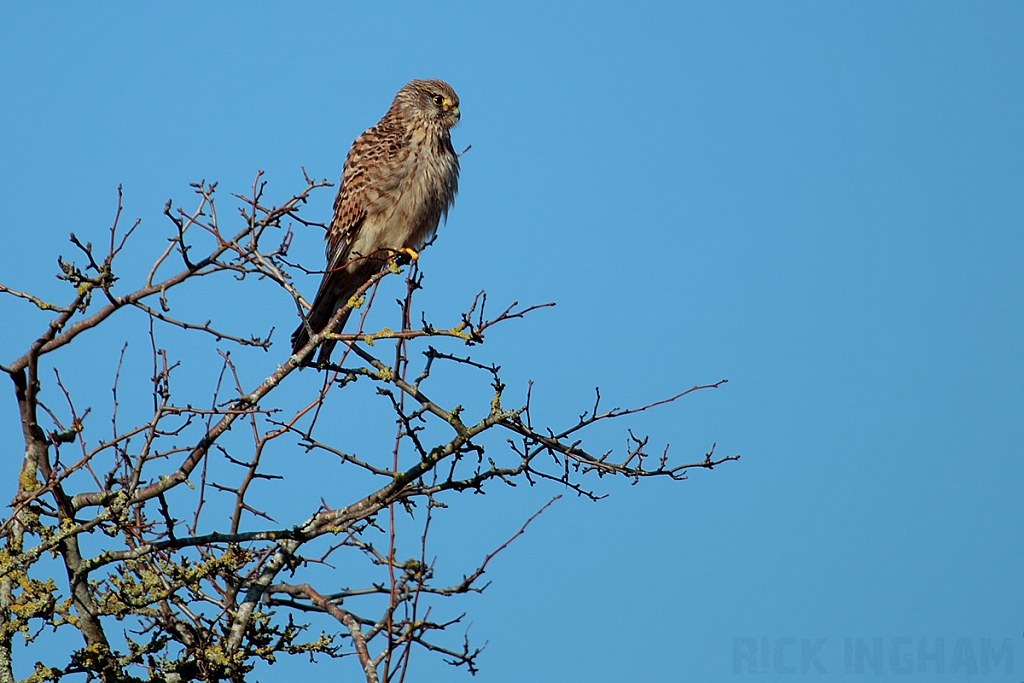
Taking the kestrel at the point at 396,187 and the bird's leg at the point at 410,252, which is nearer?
the bird's leg at the point at 410,252

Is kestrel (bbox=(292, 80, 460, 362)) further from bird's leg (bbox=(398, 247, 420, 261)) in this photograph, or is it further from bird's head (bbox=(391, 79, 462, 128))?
bird's leg (bbox=(398, 247, 420, 261))

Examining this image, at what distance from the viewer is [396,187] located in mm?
5074

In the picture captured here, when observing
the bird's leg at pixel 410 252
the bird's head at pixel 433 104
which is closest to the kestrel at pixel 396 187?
the bird's head at pixel 433 104

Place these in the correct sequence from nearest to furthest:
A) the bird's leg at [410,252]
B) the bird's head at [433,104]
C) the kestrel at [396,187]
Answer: the bird's leg at [410,252], the kestrel at [396,187], the bird's head at [433,104]

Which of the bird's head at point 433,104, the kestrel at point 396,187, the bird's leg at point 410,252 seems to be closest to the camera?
the bird's leg at point 410,252

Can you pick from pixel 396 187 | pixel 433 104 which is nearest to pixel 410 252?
pixel 396 187

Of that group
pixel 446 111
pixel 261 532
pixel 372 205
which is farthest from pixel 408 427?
pixel 446 111

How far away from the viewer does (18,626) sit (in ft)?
8.89

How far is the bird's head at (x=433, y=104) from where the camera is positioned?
534cm

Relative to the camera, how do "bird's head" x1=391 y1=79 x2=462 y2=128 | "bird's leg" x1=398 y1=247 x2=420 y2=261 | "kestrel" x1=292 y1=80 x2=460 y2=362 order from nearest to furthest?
"bird's leg" x1=398 y1=247 x2=420 y2=261
"kestrel" x1=292 y1=80 x2=460 y2=362
"bird's head" x1=391 y1=79 x2=462 y2=128

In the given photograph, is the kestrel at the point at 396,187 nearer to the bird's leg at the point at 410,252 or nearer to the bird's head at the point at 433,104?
the bird's head at the point at 433,104

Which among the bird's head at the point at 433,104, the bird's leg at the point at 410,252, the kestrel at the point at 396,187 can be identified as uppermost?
the bird's head at the point at 433,104

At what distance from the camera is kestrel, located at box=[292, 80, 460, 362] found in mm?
5074

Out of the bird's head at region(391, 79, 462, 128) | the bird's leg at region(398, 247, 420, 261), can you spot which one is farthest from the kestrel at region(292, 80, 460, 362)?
the bird's leg at region(398, 247, 420, 261)
